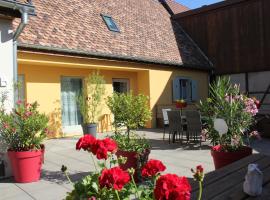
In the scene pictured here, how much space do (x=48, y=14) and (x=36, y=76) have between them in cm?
223

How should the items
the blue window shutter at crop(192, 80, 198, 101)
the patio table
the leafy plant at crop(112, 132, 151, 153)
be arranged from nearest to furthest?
the patio table, the leafy plant at crop(112, 132, 151, 153), the blue window shutter at crop(192, 80, 198, 101)

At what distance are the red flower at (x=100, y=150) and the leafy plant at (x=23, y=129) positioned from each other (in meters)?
3.28

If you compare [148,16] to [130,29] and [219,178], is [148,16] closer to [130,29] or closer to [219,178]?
[130,29]

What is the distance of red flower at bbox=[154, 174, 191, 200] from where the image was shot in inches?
55.5

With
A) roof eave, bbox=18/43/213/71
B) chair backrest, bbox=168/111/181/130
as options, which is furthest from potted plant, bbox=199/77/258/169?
roof eave, bbox=18/43/213/71

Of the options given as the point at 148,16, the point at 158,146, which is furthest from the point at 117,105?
the point at 148,16

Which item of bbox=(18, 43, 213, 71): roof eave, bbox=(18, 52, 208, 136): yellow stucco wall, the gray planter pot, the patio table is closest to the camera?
the patio table

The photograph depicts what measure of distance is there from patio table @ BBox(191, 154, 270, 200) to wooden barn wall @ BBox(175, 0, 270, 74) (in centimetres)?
1228

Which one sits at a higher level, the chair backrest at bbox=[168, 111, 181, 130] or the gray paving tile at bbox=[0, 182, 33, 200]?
the chair backrest at bbox=[168, 111, 181, 130]

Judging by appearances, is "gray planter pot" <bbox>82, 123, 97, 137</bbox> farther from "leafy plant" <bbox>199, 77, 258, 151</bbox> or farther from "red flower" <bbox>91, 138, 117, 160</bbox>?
"red flower" <bbox>91, 138, 117, 160</bbox>

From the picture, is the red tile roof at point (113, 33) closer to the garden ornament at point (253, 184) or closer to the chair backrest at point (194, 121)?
the chair backrest at point (194, 121)

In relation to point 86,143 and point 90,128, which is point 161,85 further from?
point 86,143

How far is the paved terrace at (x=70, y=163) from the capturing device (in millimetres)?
4793

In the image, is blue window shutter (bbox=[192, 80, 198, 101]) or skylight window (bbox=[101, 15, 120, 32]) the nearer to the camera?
skylight window (bbox=[101, 15, 120, 32])
